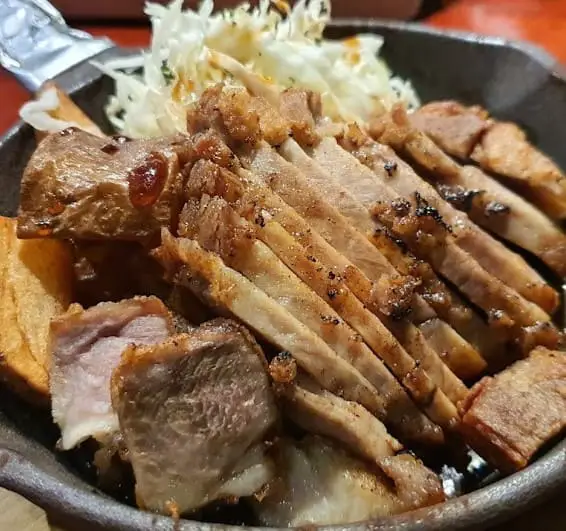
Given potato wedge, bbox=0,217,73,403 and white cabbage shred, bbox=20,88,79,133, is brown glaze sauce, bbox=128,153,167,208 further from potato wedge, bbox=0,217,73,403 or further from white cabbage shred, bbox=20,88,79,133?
white cabbage shred, bbox=20,88,79,133

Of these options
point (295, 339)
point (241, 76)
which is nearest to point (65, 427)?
point (295, 339)

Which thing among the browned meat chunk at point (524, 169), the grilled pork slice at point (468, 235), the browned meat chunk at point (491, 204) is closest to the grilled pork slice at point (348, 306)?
the grilled pork slice at point (468, 235)

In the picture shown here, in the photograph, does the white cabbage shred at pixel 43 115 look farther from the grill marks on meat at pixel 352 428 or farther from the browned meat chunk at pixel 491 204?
the grill marks on meat at pixel 352 428

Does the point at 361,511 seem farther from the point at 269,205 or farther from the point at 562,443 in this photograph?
the point at 269,205

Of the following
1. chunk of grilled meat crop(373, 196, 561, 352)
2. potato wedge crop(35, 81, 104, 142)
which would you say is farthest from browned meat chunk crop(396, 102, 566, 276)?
potato wedge crop(35, 81, 104, 142)

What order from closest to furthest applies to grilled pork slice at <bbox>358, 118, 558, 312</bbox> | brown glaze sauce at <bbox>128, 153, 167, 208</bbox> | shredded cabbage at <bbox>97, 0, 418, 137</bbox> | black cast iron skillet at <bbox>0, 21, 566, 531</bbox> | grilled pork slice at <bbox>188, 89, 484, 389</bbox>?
1. black cast iron skillet at <bbox>0, 21, 566, 531</bbox>
2. brown glaze sauce at <bbox>128, 153, 167, 208</bbox>
3. grilled pork slice at <bbox>188, 89, 484, 389</bbox>
4. grilled pork slice at <bbox>358, 118, 558, 312</bbox>
5. shredded cabbage at <bbox>97, 0, 418, 137</bbox>

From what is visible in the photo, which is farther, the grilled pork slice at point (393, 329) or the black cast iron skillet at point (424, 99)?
the grilled pork slice at point (393, 329)

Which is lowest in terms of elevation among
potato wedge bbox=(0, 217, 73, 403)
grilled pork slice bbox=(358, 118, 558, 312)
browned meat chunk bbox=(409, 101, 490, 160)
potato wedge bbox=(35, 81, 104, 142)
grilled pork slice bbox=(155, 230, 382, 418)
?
potato wedge bbox=(0, 217, 73, 403)
